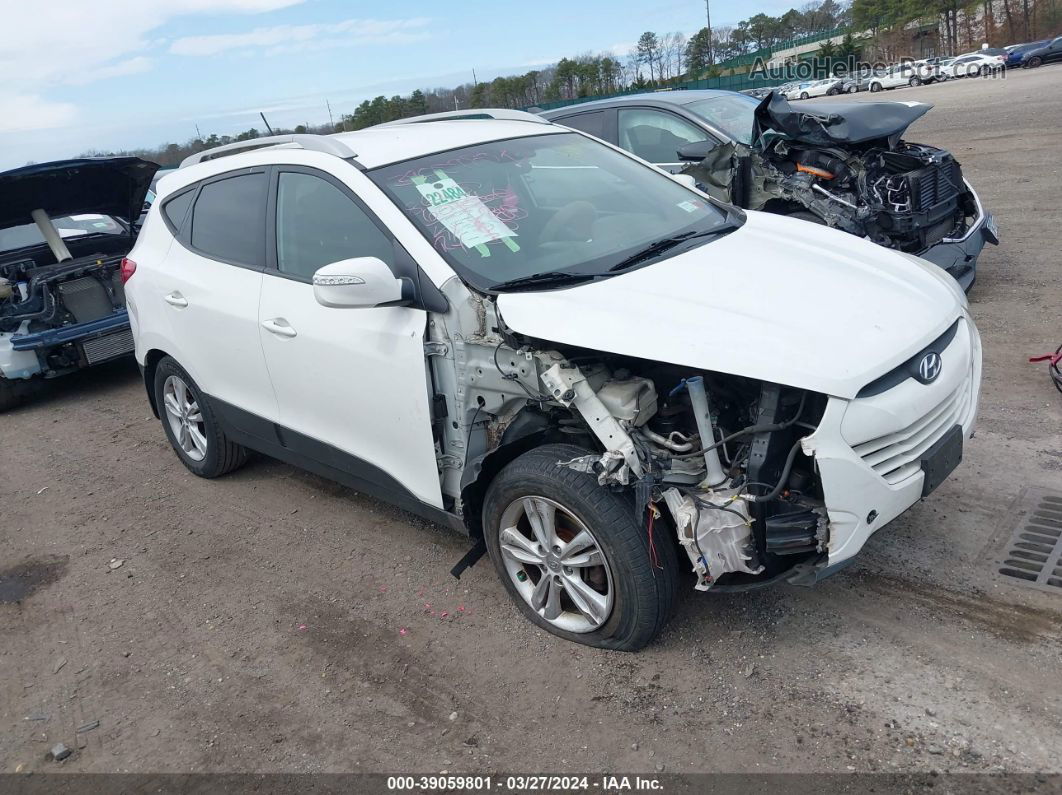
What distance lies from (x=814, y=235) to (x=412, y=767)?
2812mm

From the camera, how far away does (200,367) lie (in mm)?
4695

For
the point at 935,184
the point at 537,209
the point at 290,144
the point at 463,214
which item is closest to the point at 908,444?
the point at 537,209

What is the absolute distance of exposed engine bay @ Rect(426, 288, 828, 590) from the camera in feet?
9.10

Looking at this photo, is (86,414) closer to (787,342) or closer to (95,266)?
(95,266)

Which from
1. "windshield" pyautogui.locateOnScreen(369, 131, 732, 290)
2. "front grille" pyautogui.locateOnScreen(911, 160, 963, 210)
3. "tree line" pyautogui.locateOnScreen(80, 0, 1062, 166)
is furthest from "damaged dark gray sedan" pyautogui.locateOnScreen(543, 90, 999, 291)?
"tree line" pyautogui.locateOnScreen(80, 0, 1062, 166)

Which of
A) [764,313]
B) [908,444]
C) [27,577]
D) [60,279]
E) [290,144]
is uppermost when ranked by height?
[290,144]

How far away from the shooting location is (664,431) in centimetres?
305

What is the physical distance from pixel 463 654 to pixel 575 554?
67 cm

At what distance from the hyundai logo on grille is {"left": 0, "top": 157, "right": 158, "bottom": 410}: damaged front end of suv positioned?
6.45 m

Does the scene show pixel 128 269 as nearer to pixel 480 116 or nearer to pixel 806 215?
pixel 480 116

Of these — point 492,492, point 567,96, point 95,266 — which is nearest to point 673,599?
point 492,492

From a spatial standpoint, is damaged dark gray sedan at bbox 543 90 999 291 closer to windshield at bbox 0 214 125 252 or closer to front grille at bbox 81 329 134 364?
front grille at bbox 81 329 134 364

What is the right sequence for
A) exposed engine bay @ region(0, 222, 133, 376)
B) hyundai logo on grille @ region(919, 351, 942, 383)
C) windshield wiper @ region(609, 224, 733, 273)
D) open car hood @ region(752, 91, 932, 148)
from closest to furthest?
hyundai logo on grille @ region(919, 351, 942, 383), windshield wiper @ region(609, 224, 733, 273), open car hood @ region(752, 91, 932, 148), exposed engine bay @ region(0, 222, 133, 376)

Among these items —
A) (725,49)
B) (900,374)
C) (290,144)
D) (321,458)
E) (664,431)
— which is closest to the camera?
(900,374)
